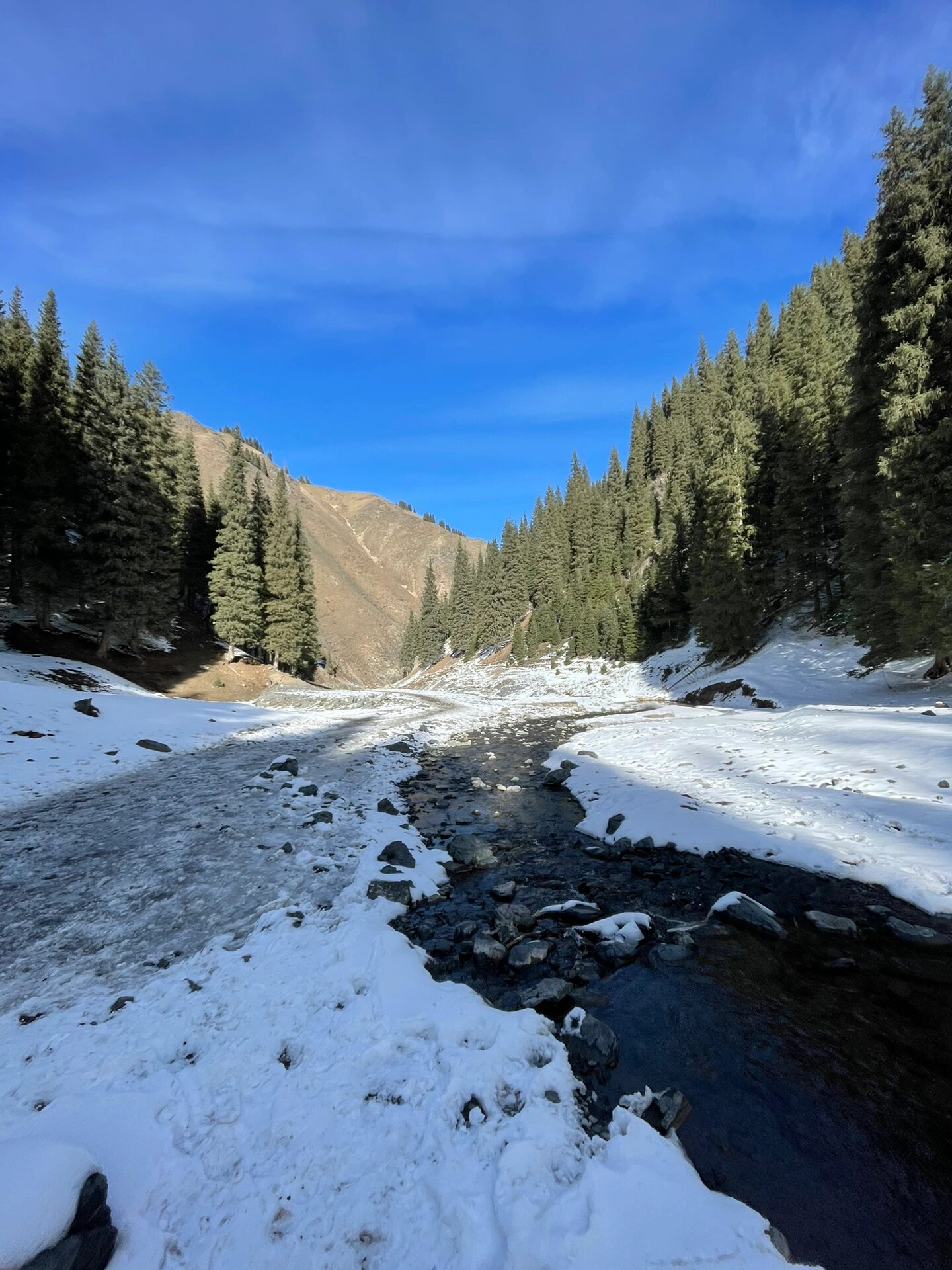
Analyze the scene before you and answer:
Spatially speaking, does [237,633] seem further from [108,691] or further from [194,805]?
[194,805]

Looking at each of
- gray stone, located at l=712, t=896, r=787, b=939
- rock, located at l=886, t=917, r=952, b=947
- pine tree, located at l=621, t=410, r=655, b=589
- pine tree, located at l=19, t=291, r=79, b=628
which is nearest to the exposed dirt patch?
pine tree, located at l=19, t=291, r=79, b=628

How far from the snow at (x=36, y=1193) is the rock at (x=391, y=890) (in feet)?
15.2

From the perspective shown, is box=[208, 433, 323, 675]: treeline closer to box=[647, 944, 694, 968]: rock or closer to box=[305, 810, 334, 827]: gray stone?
box=[305, 810, 334, 827]: gray stone

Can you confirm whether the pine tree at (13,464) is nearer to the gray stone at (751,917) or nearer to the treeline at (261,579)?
the treeline at (261,579)

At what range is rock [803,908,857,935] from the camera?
6.63 metres

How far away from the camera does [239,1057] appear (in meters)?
4.42

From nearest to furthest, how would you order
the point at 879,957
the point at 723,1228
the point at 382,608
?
the point at 723,1228 < the point at 879,957 < the point at 382,608

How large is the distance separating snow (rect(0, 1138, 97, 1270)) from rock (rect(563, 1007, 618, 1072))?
12.4 ft

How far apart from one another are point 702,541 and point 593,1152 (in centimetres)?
4006

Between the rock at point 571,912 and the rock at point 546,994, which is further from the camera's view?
the rock at point 571,912

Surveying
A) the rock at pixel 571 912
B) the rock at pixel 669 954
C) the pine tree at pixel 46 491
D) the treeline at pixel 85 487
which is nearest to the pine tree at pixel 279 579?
the treeline at pixel 85 487

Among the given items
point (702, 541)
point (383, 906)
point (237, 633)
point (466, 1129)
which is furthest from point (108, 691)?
point (702, 541)

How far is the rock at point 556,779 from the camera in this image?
14.5m

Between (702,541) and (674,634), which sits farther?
(674,634)
